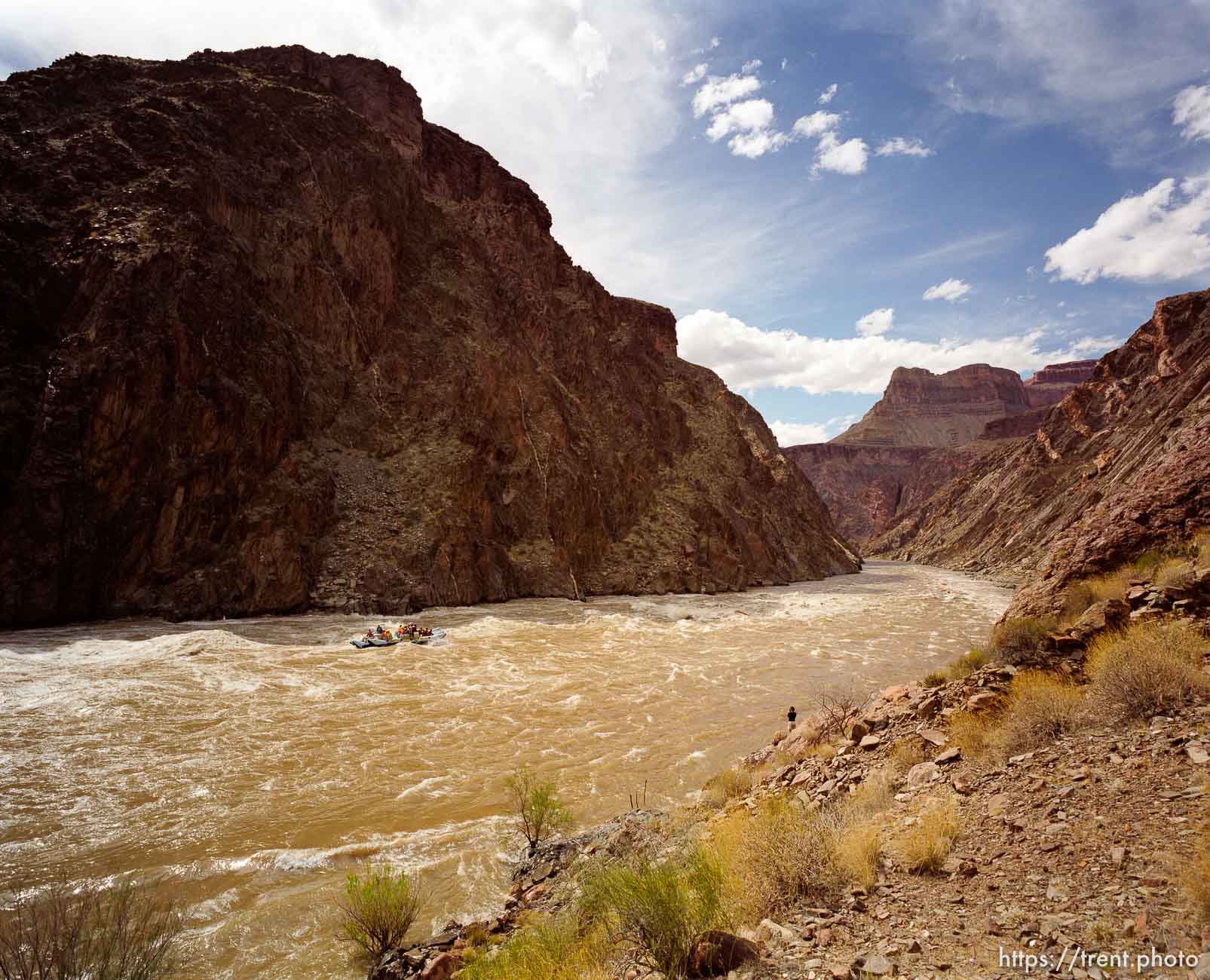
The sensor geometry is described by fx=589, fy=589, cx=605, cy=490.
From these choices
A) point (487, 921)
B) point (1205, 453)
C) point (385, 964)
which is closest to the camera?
point (385, 964)

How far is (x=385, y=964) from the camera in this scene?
4.92 meters

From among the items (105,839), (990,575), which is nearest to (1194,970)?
(105,839)

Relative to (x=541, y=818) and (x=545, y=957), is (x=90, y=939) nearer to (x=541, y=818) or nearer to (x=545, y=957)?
(x=545, y=957)

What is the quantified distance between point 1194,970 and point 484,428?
36796 mm

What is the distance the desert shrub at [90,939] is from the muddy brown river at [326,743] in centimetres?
45

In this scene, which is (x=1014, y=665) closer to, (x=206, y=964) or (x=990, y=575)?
(x=206, y=964)

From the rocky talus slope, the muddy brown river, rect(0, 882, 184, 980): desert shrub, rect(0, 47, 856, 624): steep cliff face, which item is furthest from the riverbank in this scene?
the rocky talus slope

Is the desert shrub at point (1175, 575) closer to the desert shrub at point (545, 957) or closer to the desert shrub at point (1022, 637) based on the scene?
the desert shrub at point (1022, 637)

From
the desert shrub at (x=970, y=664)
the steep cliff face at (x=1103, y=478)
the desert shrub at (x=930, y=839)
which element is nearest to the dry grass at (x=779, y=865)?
the desert shrub at (x=930, y=839)

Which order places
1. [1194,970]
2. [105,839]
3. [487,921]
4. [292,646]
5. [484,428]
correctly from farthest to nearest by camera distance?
1. [484,428]
2. [292,646]
3. [105,839]
4. [487,921]
5. [1194,970]

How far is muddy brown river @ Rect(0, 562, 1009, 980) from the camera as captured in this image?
670cm

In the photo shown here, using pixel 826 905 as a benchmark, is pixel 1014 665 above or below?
above

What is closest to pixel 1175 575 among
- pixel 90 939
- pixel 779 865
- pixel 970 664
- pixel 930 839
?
pixel 970 664

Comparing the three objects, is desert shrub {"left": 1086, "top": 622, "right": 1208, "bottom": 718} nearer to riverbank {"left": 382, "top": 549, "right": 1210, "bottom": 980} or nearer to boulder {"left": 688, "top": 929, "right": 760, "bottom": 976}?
riverbank {"left": 382, "top": 549, "right": 1210, "bottom": 980}
